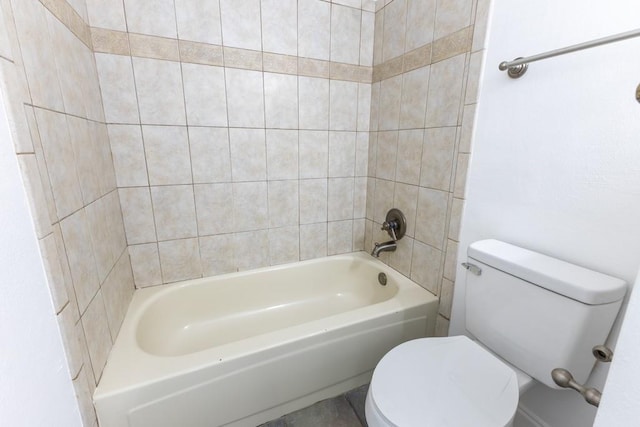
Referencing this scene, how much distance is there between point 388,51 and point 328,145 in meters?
0.63

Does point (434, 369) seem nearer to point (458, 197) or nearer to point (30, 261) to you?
point (458, 197)

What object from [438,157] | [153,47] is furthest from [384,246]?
[153,47]

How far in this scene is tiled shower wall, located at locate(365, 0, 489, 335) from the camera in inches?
46.9

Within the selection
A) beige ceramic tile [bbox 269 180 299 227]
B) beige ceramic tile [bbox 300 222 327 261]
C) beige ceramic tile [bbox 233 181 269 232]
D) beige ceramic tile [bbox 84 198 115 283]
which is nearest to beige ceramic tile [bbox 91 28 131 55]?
beige ceramic tile [bbox 84 198 115 283]

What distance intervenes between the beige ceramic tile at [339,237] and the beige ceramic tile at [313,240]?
0.13 feet

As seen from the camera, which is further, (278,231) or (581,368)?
(278,231)

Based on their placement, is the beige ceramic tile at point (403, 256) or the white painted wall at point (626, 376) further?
the beige ceramic tile at point (403, 256)

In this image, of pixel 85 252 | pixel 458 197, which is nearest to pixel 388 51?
pixel 458 197

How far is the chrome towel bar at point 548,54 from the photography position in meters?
0.67

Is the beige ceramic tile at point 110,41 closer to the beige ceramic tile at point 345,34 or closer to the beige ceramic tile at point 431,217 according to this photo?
the beige ceramic tile at point 345,34

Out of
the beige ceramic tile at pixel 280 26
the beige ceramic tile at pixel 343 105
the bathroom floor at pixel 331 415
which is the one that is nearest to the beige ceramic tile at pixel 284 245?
the beige ceramic tile at pixel 343 105

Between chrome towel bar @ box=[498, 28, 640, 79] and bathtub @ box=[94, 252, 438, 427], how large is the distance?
1.04m

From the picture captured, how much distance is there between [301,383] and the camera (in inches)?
48.8

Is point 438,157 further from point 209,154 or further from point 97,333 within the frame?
point 97,333
